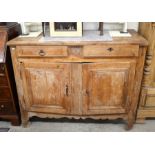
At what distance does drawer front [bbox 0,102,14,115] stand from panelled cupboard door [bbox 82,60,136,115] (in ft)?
2.42

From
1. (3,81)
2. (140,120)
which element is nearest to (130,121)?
(140,120)

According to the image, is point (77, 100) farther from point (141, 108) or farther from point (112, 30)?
point (112, 30)

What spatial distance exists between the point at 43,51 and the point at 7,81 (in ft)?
1.54

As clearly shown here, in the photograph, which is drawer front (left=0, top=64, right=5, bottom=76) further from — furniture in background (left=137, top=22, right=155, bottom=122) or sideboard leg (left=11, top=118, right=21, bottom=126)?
furniture in background (left=137, top=22, right=155, bottom=122)

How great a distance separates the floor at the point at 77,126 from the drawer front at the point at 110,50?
792 mm

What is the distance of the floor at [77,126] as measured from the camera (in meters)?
1.80

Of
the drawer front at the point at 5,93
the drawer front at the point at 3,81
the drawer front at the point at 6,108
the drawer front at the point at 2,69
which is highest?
the drawer front at the point at 2,69

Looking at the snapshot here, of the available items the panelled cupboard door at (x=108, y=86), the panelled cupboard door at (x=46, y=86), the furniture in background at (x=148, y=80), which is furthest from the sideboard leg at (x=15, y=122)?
the furniture in background at (x=148, y=80)

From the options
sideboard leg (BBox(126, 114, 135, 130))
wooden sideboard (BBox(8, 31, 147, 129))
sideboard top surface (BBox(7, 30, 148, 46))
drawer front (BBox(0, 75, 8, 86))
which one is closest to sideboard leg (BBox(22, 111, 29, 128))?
wooden sideboard (BBox(8, 31, 147, 129))

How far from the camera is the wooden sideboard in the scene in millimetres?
1449

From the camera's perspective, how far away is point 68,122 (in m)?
1.91

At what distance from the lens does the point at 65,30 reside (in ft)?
5.17

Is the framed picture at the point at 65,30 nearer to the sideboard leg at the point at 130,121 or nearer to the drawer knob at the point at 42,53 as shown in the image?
the drawer knob at the point at 42,53
